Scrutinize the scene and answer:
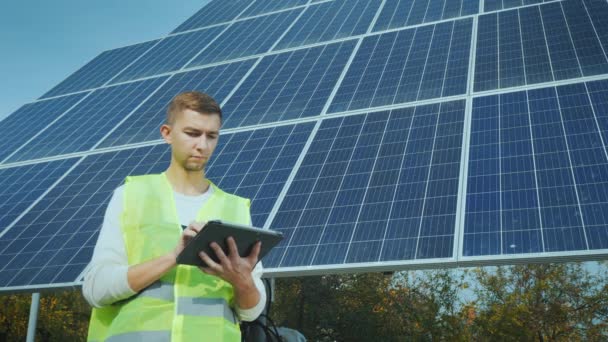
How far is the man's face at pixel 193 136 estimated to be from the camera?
2295mm

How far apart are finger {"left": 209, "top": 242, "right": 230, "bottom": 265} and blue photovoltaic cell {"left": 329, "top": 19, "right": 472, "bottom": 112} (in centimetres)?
824

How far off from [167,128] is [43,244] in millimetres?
7388

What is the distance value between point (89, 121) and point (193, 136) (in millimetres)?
11858

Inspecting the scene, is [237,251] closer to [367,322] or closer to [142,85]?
[142,85]

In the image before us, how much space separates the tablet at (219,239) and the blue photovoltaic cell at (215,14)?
57.4 feet

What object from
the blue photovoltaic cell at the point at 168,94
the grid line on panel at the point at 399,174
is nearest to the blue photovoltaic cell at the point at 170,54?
the blue photovoltaic cell at the point at 168,94

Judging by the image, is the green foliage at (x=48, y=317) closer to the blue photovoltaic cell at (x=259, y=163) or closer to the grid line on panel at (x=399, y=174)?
the blue photovoltaic cell at (x=259, y=163)

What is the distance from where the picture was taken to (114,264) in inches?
85.4

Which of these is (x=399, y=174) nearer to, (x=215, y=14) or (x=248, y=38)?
(x=248, y=38)

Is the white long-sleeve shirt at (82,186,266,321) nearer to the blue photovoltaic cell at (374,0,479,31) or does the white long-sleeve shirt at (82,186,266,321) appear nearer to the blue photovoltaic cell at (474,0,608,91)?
the blue photovoltaic cell at (474,0,608,91)

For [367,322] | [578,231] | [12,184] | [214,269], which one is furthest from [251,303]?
[367,322]

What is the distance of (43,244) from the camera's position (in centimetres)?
897

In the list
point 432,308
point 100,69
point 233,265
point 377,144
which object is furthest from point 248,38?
point 233,265

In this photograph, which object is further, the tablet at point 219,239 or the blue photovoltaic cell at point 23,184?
the blue photovoltaic cell at point 23,184
